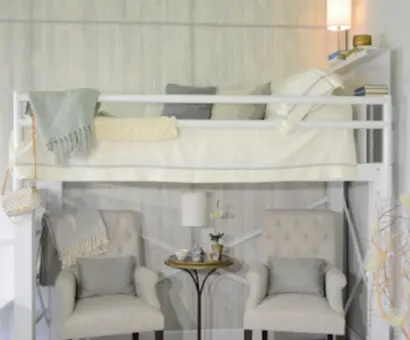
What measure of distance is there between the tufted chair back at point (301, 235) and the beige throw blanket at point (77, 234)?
1.11 metres

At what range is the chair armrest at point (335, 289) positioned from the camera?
142 inches

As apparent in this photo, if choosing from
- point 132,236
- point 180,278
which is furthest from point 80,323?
point 180,278

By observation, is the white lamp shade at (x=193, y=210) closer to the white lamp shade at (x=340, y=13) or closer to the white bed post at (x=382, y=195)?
the white bed post at (x=382, y=195)

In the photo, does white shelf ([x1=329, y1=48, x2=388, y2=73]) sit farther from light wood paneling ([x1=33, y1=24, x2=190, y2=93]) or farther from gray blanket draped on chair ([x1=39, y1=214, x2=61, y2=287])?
gray blanket draped on chair ([x1=39, y1=214, x2=61, y2=287])

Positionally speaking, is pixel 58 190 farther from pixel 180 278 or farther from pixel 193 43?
pixel 193 43

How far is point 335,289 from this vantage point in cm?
363

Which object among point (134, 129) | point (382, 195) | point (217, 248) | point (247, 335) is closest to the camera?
point (134, 129)

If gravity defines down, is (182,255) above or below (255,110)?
below

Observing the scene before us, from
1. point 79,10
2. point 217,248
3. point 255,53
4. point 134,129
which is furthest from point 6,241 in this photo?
point 255,53

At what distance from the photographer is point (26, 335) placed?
126 inches

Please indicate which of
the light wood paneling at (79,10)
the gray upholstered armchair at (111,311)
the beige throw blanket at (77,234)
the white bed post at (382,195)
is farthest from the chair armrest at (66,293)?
the light wood paneling at (79,10)

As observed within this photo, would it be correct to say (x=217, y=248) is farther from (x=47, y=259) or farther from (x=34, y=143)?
(x=34, y=143)

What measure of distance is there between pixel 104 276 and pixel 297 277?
4.03ft

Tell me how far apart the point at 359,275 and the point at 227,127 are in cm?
163
